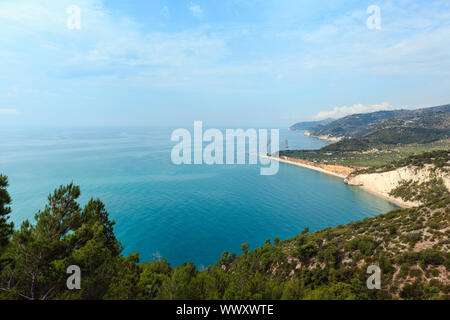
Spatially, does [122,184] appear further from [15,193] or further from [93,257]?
[93,257]

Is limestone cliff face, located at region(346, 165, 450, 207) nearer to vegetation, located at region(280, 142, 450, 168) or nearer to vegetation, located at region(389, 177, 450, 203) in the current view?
vegetation, located at region(389, 177, 450, 203)

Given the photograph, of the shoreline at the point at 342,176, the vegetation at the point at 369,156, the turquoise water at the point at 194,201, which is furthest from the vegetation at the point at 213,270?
the vegetation at the point at 369,156

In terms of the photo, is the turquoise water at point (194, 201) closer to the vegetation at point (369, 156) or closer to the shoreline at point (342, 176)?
the shoreline at point (342, 176)

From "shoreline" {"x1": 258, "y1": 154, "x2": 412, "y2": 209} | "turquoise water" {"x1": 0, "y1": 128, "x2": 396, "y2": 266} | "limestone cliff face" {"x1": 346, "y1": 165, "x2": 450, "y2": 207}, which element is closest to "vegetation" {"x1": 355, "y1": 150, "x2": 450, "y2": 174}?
"limestone cliff face" {"x1": 346, "y1": 165, "x2": 450, "y2": 207}

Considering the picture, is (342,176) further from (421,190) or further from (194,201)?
(194,201)

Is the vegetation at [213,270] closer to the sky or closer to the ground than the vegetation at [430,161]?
closer to the ground
